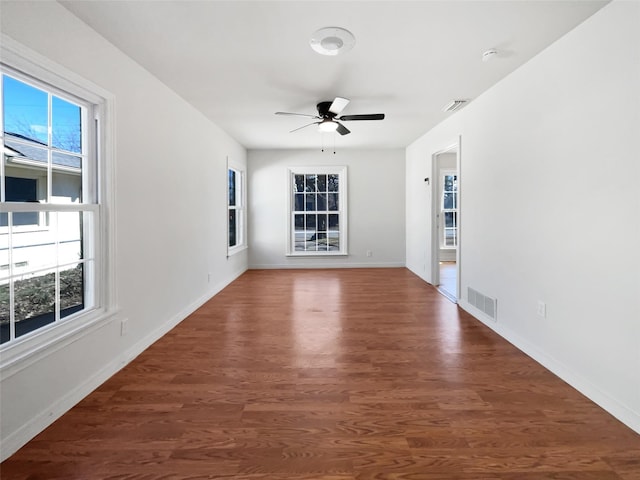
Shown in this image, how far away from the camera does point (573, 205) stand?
2260mm

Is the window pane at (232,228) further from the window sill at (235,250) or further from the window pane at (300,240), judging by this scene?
the window pane at (300,240)

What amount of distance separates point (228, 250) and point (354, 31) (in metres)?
4.03

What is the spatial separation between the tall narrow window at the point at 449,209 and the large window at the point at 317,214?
2.63 metres

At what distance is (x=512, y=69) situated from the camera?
2.87m

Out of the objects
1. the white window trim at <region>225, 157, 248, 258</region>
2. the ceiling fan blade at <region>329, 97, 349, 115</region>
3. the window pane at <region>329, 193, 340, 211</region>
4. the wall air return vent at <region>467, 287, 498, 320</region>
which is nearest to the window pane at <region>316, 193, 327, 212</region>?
the window pane at <region>329, 193, 340, 211</region>

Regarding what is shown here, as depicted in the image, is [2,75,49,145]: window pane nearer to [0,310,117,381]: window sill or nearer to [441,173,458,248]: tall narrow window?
[0,310,117,381]: window sill

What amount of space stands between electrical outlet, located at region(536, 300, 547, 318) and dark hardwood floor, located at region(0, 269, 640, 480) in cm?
39

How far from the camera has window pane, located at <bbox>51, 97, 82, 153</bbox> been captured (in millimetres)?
2039

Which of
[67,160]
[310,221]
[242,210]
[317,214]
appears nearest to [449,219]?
[317,214]

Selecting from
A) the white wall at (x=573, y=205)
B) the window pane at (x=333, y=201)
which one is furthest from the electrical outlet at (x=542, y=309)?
the window pane at (x=333, y=201)

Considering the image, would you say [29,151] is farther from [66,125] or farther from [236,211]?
[236,211]

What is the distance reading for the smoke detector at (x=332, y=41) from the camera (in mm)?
2250

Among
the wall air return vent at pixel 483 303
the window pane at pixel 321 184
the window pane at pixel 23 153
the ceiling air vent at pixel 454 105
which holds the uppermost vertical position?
the ceiling air vent at pixel 454 105

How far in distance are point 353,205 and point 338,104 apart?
11.8 feet
